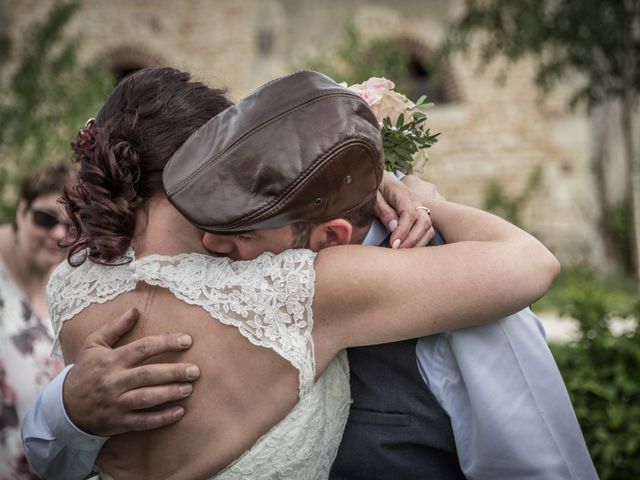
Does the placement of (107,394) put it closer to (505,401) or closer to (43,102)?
(505,401)

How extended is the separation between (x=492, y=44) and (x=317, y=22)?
4.08 m

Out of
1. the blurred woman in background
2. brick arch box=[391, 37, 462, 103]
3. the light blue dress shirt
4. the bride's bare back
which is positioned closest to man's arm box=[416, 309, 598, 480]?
the light blue dress shirt

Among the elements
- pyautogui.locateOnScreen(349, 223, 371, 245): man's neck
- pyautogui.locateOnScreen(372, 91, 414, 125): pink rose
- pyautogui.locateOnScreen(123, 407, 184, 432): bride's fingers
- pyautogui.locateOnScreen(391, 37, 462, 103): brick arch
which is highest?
pyautogui.locateOnScreen(372, 91, 414, 125): pink rose

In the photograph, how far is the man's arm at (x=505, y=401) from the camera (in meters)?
1.82

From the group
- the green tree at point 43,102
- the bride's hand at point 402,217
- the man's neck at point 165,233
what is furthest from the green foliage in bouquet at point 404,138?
the green tree at point 43,102

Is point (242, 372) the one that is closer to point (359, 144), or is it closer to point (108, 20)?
point (359, 144)

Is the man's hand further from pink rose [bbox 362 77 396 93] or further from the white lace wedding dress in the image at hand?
pink rose [bbox 362 77 396 93]

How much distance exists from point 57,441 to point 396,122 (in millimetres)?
1158

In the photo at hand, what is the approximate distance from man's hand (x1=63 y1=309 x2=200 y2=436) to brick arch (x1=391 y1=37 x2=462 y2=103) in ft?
40.7

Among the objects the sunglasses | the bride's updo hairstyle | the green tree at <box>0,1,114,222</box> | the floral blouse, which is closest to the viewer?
the bride's updo hairstyle

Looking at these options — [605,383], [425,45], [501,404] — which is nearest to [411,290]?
[501,404]

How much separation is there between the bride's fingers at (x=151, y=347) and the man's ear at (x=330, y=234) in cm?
35

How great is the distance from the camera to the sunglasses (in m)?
3.63

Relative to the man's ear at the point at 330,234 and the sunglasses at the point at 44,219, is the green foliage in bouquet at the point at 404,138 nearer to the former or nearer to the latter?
the man's ear at the point at 330,234
